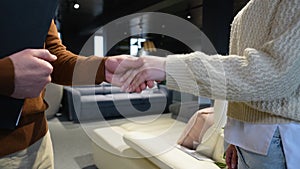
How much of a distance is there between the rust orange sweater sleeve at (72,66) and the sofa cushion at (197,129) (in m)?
1.13

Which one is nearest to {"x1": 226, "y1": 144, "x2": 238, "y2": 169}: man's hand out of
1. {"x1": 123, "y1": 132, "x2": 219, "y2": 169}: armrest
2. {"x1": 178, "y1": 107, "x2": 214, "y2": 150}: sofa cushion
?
{"x1": 123, "y1": 132, "x2": 219, "y2": 169}: armrest

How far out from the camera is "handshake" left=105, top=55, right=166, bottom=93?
74 cm

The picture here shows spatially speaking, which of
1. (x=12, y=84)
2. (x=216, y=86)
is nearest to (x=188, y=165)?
(x=216, y=86)

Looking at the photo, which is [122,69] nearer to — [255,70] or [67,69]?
[67,69]

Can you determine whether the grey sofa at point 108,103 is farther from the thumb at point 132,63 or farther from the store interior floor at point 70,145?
the thumb at point 132,63

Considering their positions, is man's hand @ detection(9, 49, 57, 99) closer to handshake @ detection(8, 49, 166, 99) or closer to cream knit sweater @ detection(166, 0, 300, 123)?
handshake @ detection(8, 49, 166, 99)

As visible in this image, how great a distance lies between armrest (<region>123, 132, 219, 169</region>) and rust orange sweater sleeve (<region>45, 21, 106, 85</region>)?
0.72 m

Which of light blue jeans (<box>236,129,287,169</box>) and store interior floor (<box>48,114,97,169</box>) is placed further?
store interior floor (<box>48,114,97,169</box>)

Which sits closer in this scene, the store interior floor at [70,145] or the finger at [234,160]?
the finger at [234,160]

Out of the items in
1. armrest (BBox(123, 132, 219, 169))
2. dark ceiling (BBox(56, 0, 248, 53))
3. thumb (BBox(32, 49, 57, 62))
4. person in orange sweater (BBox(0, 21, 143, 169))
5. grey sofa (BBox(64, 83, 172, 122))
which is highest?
dark ceiling (BBox(56, 0, 248, 53))

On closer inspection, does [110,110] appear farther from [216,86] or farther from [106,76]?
[216,86]

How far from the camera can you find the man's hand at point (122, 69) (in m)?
0.82

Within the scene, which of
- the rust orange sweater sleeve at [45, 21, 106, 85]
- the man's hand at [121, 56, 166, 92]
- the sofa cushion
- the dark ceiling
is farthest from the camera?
the dark ceiling

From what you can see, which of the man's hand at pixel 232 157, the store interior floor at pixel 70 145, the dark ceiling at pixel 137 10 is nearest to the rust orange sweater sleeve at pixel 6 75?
the man's hand at pixel 232 157
